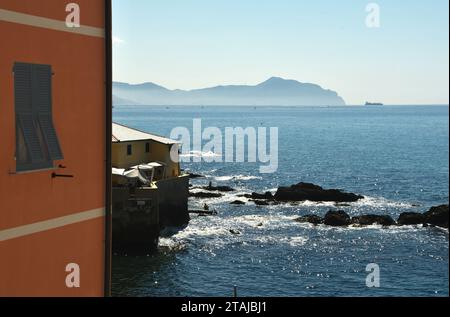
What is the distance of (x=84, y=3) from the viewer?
456 inches

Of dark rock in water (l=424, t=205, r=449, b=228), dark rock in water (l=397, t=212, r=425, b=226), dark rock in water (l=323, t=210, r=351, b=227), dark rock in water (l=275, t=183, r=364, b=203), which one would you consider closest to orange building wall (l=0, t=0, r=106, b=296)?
dark rock in water (l=323, t=210, r=351, b=227)

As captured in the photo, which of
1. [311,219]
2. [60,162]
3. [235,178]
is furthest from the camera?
[235,178]

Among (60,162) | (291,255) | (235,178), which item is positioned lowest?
(291,255)

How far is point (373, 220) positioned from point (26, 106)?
4763 cm

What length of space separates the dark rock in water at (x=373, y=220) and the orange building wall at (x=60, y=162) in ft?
145

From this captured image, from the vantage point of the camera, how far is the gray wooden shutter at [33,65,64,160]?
34.2ft

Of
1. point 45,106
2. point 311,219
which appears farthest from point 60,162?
point 311,219

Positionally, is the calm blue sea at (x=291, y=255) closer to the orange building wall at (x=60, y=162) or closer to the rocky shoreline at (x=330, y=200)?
the rocky shoreline at (x=330, y=200)

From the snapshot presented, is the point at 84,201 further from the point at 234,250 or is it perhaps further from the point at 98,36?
the point at 234,250

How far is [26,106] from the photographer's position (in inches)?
403

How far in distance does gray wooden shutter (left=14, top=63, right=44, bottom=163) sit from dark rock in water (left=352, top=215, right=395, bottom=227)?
4628 cm

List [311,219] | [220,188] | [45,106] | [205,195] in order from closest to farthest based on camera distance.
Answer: [45,106]
[311,219]
[205,195]
[220,188]

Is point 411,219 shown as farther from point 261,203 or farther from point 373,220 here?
point 261,203
